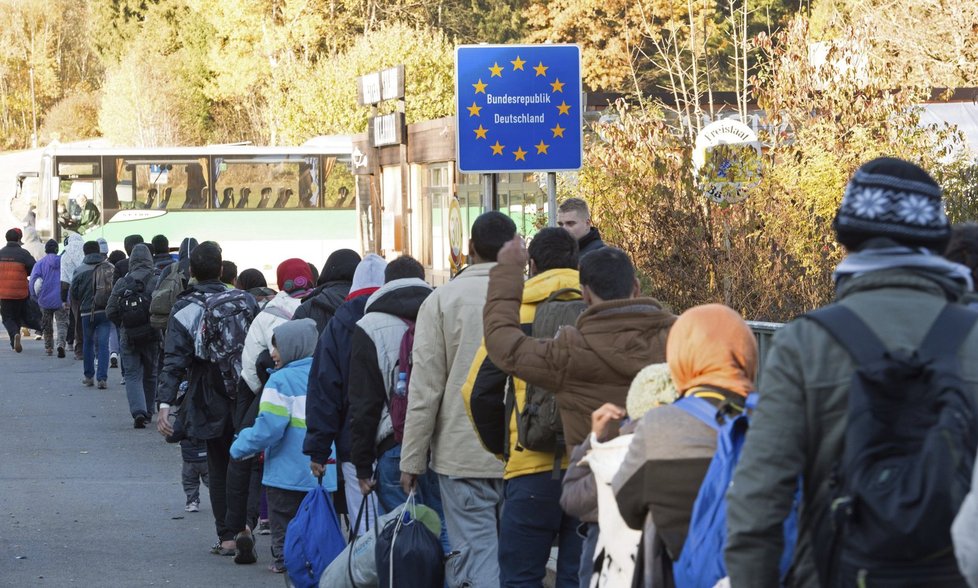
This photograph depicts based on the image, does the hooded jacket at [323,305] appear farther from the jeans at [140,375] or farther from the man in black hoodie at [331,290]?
the jeans at [140,375]

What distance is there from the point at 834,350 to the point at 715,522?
0.65m

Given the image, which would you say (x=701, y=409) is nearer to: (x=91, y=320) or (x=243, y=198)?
(x=91, y=320)

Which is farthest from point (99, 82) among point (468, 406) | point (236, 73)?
point (468, 406)

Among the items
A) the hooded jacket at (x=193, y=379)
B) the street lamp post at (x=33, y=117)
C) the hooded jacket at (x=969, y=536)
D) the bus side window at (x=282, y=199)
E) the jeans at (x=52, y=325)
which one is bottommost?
the jeans at (x=52, y=325)

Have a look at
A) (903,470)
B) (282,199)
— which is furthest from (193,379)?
(282,199)

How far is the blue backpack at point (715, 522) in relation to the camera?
329 centimetres

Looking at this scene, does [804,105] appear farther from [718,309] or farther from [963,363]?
[963,363]

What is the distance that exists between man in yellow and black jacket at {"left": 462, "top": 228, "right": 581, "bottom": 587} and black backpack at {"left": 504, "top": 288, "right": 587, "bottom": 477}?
0.04m

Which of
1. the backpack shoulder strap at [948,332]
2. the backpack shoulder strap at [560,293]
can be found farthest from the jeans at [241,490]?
the backpack shoulder strap at [948,332]

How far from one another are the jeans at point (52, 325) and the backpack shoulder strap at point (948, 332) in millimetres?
20884

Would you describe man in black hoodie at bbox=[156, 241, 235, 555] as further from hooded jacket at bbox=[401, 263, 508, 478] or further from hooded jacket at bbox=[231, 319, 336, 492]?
hooded jacket at bbox=[401, 263, 508, 478]

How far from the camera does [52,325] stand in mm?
22906

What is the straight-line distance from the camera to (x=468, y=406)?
5.71m

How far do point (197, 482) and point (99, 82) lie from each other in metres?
80.4
